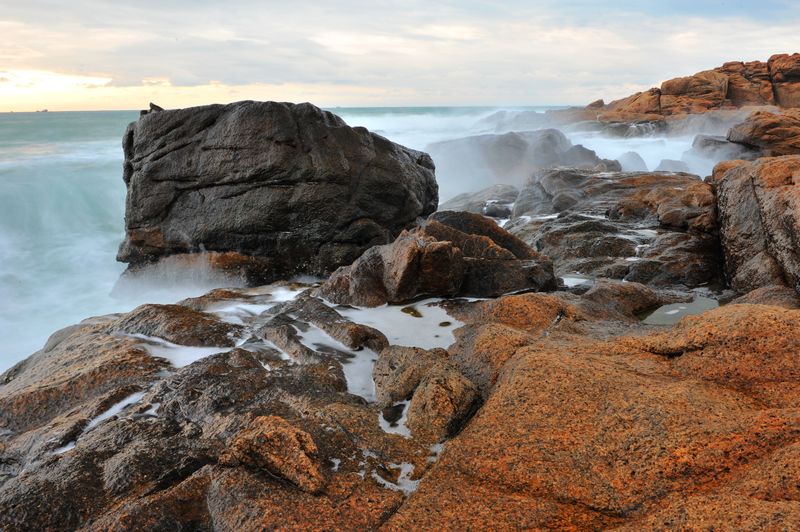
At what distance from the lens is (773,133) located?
16250 millimetres

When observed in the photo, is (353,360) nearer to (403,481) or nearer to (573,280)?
(403,481)

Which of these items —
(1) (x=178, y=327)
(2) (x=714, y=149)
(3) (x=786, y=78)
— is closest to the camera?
(1) (x=178, y=327)

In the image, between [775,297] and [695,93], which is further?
[695,93]

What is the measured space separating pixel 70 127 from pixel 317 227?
5269cm

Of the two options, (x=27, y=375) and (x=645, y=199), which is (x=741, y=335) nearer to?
(x=27, y=375)

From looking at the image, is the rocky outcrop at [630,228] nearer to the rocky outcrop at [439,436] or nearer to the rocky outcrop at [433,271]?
the rocky outcrop at [433,271]

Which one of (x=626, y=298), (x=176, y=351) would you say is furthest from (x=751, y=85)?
(x=176, y=351)

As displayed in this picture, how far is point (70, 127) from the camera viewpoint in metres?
51.8

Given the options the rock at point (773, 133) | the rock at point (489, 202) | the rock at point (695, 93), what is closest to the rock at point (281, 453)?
the rock at point (489, 202)

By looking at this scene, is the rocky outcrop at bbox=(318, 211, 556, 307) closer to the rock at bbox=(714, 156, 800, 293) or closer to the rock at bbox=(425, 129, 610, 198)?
the rock at bbox=(714, 156, 800, 293)

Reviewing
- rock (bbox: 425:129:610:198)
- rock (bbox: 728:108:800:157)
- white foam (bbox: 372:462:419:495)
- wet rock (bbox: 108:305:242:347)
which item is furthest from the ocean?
rock (bbox: 728:108:800:157)

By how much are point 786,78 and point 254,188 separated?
4666 centimetres

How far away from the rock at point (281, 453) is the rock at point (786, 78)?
1951 inches

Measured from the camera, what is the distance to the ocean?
10.8 metres
